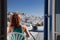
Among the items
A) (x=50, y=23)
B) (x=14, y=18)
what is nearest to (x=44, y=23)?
(x=50, y=23)

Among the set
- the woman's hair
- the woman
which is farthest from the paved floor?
the woman's hair

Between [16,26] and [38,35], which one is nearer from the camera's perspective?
[38,35]

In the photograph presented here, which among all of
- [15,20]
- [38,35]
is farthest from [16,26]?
[38,35]

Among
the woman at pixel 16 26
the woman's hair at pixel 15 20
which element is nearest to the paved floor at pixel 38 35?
the woman at pixel 16 26

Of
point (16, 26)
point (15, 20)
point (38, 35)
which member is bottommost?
point (38, 35)

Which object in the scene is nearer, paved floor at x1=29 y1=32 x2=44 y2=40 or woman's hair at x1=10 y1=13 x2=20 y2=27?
paved floor at x1=29 y1=32 x2=44 y2=40

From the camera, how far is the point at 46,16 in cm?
443

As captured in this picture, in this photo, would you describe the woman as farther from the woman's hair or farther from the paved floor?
the paved floor

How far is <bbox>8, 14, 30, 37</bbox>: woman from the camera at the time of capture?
15.0ft

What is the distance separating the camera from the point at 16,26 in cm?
464

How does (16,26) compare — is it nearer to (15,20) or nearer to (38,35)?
(15,20)

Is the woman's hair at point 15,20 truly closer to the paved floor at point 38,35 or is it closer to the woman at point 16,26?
the woman at point 16,26

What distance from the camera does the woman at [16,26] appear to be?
456 cm

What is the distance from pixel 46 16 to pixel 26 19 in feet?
1.54
